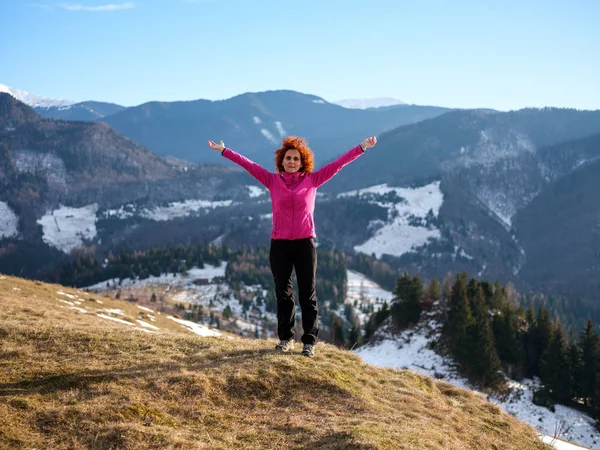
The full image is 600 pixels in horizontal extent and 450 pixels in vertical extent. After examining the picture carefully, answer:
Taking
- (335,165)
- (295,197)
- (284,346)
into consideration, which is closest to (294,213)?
(295,197)

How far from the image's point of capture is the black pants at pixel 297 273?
11.8 meters

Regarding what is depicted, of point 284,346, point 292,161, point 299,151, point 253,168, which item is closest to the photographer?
point 292,161

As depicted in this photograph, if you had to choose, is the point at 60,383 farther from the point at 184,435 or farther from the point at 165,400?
the point at 184,435

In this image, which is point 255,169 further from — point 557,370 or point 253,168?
point 557,370

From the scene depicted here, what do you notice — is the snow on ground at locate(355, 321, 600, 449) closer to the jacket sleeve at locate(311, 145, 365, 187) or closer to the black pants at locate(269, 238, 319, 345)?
the black pants at locate(269, 238, 319, 345)

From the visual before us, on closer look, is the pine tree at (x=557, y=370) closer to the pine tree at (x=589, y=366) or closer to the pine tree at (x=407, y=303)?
the pine tree at (x=589, y=366)

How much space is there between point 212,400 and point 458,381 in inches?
2093

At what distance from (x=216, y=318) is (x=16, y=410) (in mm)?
135043

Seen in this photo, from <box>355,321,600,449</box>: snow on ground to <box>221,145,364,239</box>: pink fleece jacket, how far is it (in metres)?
38.0

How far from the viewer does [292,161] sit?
1188 cm

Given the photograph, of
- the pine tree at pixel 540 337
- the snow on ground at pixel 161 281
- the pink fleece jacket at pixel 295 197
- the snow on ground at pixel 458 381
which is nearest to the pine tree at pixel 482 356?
the snow on ground at pixel 458 381

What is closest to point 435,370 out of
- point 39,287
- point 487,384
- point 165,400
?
point 487,384

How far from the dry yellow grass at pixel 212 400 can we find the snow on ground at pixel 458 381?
119 ft

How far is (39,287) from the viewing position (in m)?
33.5
